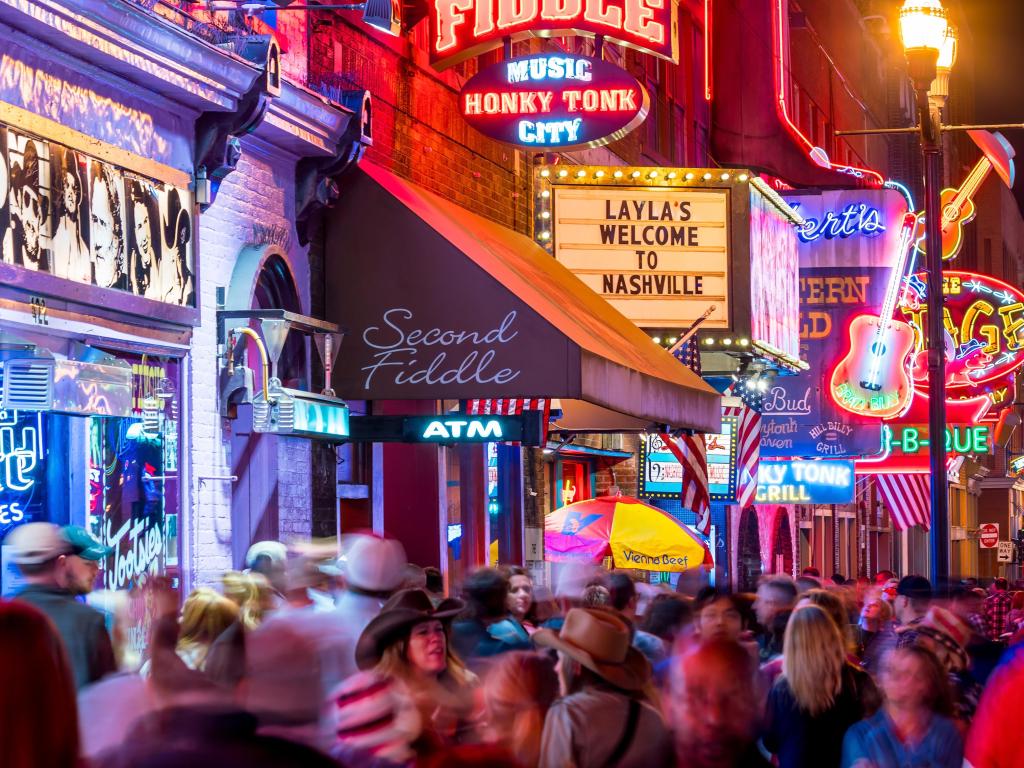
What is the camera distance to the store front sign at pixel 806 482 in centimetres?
3009

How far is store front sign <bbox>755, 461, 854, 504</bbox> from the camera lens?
30094mm

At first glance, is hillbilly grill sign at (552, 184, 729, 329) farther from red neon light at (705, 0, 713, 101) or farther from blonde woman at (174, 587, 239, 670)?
blonde woman at (174, 587, 239, 670)

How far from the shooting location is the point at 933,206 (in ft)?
61.6

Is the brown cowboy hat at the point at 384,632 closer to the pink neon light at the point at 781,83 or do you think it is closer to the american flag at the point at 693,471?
the american flag at the point at 693,471

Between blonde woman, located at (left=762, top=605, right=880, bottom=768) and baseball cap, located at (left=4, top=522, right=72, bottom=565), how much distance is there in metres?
3.31

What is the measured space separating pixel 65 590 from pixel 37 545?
0.90ft

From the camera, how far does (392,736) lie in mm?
5934

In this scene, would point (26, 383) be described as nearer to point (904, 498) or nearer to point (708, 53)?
point (708, 53)

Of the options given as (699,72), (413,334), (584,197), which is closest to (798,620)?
(413,334)

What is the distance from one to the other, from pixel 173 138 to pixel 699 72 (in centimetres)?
1784

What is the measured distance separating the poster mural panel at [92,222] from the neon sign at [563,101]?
5.34 metres

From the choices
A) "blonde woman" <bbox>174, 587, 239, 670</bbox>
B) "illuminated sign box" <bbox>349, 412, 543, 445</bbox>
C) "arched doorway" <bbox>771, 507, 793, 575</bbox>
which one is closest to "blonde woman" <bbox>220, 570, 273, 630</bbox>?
"blonde woman" <bbox>174, 587, 239, 670</bbox>

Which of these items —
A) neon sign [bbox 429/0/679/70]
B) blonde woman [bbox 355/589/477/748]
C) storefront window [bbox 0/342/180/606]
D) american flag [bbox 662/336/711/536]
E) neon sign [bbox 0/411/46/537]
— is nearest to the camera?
blonde woman [bbox 355/589/477/748]

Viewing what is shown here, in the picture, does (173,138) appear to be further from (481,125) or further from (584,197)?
(584,197)
